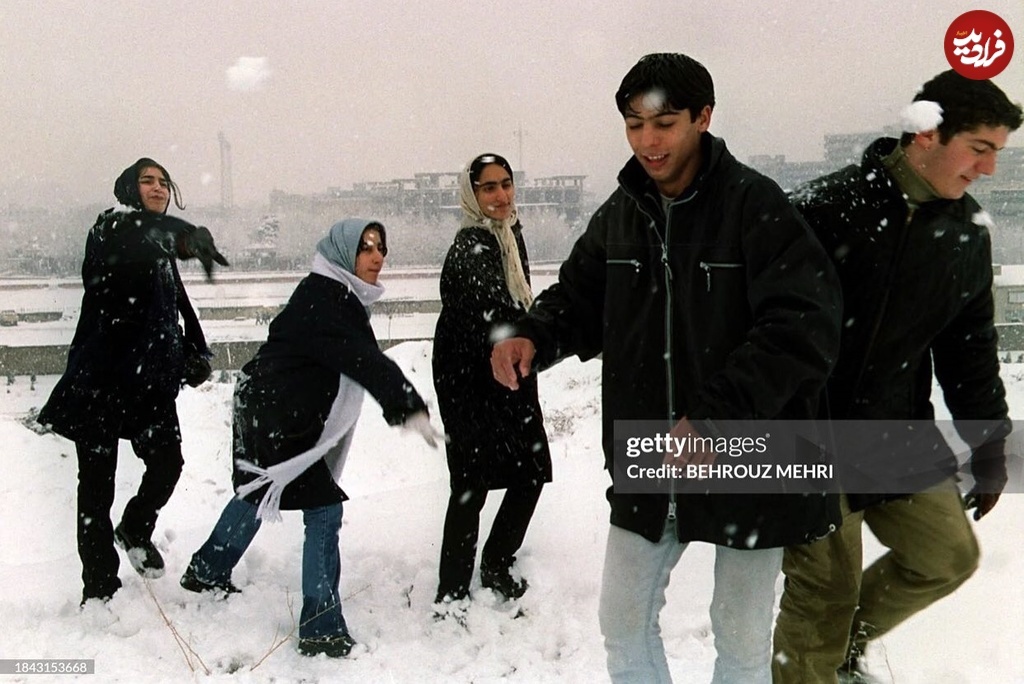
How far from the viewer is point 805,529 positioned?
206 cm

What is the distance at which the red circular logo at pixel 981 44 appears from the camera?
3.44m

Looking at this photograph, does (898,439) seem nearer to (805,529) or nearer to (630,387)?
(805,529)

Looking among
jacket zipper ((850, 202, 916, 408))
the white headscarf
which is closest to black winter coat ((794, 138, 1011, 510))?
jacket zipper ((850, 202, 916, 408))

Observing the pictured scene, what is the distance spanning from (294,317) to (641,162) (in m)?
1.41

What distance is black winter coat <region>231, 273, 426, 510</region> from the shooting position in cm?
293

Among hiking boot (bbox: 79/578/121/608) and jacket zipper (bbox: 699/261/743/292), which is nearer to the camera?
jacket zipper (bbox: 699/261/743/292)

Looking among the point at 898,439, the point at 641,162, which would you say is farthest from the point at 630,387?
the point at 898,439

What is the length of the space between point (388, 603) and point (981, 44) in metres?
3.17

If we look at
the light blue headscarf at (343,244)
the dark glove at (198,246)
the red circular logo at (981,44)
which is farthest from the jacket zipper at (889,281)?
the dark glove at (198,246)

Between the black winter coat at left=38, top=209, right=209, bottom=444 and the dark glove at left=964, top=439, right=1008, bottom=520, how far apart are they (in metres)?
2.77

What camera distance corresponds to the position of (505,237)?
10.5ft

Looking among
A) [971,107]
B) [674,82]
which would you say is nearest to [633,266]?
[674,82]

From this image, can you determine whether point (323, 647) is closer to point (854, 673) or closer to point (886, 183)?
point (854, 673)

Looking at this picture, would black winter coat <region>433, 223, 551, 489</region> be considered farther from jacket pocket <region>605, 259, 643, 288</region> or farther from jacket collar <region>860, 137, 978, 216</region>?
jacket collar <region>860, 137, 978, 216</region>
